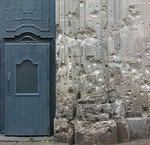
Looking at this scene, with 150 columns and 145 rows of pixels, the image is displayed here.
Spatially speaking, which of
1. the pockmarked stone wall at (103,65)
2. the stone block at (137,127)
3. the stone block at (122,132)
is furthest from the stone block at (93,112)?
the stone block at (137,127)

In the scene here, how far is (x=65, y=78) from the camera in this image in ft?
23.5

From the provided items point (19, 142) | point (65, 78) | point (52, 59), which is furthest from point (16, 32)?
point (19, 142)

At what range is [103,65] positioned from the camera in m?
7.14

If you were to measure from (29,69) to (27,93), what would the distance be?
16.7 inches

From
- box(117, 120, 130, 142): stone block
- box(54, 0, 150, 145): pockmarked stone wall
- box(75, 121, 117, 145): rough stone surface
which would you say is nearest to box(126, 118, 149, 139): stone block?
box(54, 0, 150, 145): pockmarked stone wall

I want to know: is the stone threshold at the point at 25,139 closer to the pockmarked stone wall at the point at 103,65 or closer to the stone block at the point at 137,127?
the pockmarked stone wall at the point at 103,65

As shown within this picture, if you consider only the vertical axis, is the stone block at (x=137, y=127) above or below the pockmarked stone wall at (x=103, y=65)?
below

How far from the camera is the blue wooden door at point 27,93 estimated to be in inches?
294

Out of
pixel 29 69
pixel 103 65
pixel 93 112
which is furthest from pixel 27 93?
pixel 103 65

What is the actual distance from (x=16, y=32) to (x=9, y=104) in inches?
50.4

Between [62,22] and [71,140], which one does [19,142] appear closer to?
[71,140]

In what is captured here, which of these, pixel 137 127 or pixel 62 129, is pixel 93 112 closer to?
pixel 62 129

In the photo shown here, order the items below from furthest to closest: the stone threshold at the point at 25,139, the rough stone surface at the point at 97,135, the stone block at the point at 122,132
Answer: the stone threshold at the point at 25,139 < the stone block at the point at 122,132 < the rough stone surface at the point at 97,135

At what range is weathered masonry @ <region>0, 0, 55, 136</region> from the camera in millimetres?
7480
